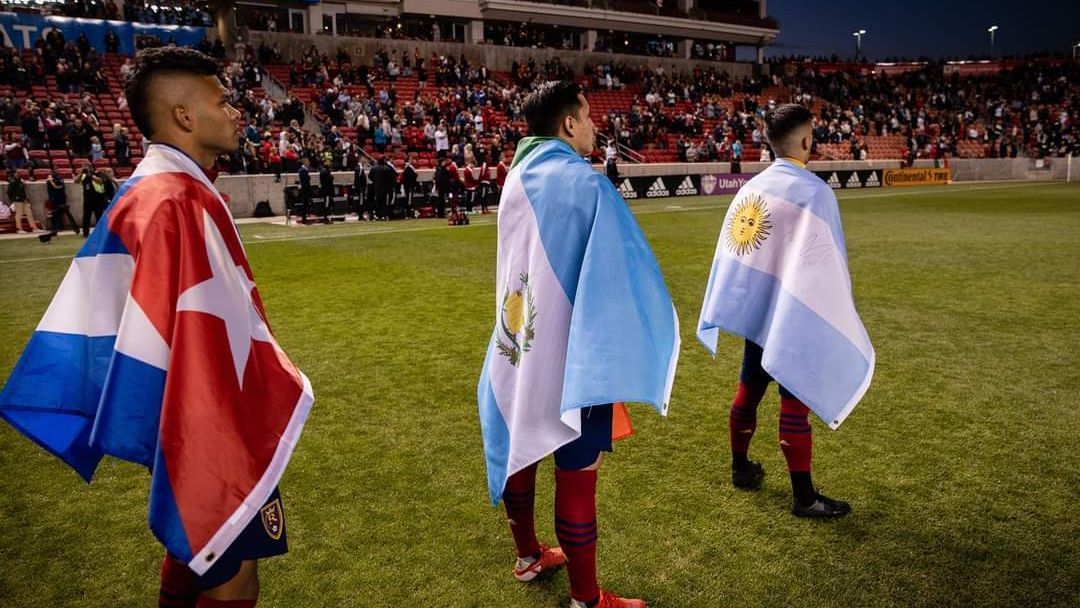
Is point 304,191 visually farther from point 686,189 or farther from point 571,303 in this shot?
point 571,303

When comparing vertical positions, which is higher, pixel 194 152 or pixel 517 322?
pixel 194 152

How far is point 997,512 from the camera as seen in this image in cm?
354

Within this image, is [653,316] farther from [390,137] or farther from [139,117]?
[390,137]

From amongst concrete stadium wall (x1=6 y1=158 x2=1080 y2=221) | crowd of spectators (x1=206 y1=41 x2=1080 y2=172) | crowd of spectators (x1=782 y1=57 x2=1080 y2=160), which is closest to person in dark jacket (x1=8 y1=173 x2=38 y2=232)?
concrete stadium wall (x1=6 y1=158 x2=1080 y2=221)

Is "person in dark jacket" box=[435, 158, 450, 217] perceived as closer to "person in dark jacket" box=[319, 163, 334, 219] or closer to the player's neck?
"person in dark jacket" box=[319, 163, 334, 219]

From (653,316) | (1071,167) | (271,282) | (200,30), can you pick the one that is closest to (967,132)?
(1071,167)

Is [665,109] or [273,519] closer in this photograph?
[273,519]

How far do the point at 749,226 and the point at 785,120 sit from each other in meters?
0.55

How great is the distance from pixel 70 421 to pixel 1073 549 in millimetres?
3984

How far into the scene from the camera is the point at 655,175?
29156mm

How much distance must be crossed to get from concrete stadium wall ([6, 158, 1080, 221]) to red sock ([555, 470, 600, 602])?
49.3ft

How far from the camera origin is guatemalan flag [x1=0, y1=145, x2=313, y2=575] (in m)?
1.76

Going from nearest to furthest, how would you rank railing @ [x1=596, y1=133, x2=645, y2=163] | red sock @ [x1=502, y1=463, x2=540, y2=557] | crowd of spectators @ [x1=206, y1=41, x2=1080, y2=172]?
red sock @ [x1=502, y1=463, x2=540, y2=557]
crowd of spectators @ [x1=206, y1=41, x2=1080, y2=172]
railing @ [x1=596, y1=133, x2=645, y2=163]

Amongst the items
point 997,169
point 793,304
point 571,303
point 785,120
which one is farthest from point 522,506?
point 997,169
